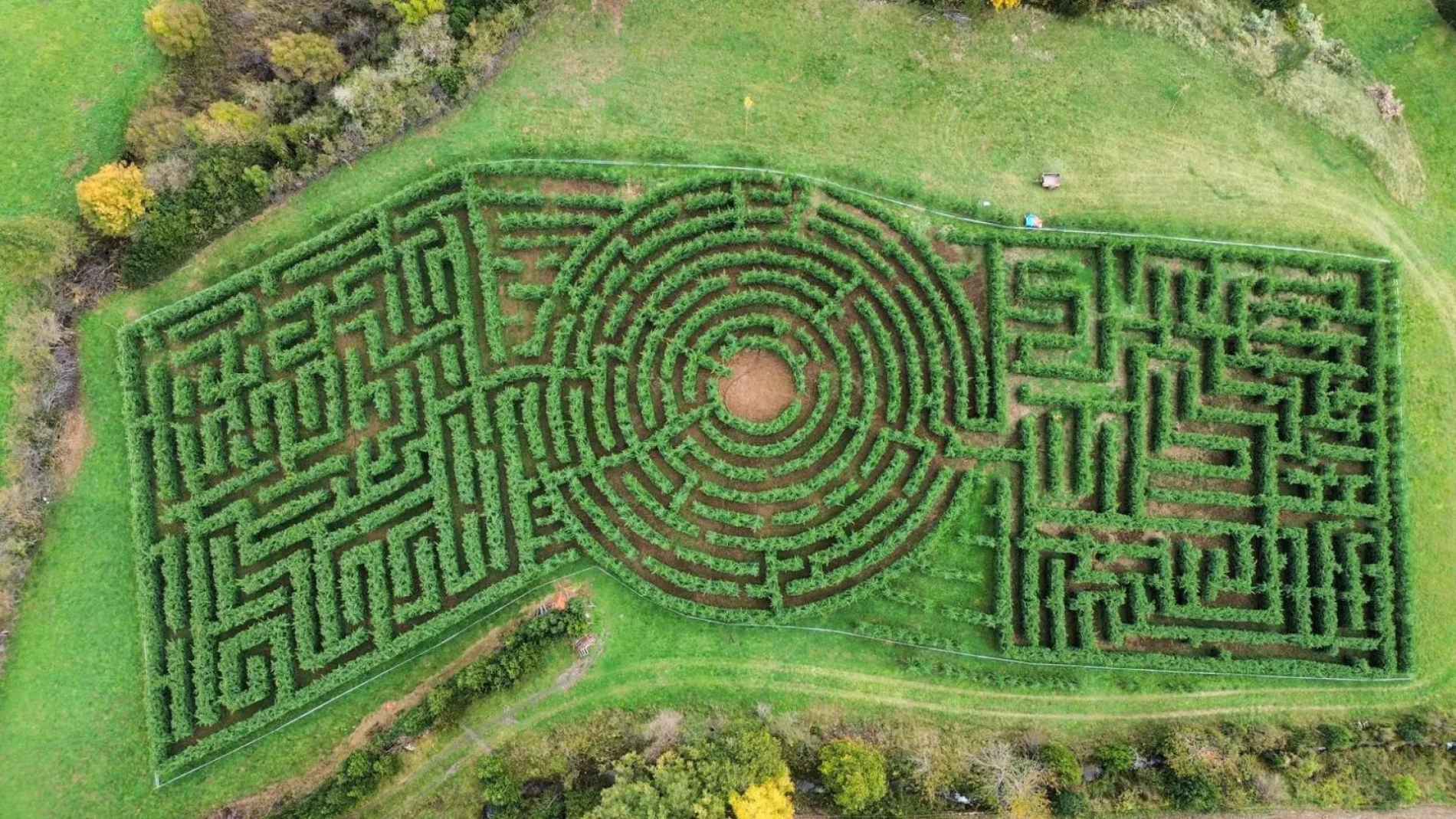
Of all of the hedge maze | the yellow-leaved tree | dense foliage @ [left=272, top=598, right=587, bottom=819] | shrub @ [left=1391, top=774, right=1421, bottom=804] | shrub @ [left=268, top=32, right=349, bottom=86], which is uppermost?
shrub @ [left=268, top=32, right=349, bottom=86]

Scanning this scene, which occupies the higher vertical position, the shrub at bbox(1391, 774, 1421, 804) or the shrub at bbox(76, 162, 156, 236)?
the shrub at bbox(76, 162, 156, 236)

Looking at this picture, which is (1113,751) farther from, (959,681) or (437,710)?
(437,710)

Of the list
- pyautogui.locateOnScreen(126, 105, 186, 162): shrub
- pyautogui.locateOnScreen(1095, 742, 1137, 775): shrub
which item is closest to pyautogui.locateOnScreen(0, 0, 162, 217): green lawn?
pyautogui.locateOnScreen(126, 105, 186, 162): shrub

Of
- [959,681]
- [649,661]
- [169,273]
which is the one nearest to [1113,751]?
[959,681]

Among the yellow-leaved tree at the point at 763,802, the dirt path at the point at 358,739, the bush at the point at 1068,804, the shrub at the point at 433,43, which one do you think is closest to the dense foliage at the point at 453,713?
the dirt path at the point at 358,739

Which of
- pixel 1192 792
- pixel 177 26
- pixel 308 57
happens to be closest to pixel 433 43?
pixel 308 57

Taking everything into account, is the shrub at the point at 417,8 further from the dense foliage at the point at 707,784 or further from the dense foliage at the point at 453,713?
the dense foliage at the point at 707,784

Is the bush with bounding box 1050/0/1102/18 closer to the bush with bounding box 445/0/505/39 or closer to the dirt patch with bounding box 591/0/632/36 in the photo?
the dirt patch with bounding box 591/0/632/36
